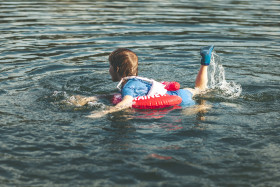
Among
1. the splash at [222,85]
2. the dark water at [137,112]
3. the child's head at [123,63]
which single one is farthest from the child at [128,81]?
the splash at [222,85]

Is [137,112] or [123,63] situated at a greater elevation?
[123,63]

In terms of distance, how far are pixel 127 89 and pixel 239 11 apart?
1153cm

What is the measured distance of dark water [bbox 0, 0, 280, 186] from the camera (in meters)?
3.93

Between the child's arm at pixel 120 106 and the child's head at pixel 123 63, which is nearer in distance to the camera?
the child's arm at pixel 120 106

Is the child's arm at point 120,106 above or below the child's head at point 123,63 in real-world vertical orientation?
below

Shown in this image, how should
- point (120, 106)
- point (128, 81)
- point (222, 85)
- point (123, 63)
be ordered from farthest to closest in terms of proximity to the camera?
point (222, 85) < point (123, 63) < point (128, 81) < point (120, 106)

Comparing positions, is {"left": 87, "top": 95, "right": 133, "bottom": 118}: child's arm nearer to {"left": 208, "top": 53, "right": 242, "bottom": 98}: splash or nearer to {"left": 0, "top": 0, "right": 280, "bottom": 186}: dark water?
{"left": 0, "top": 0, "right": 280, "bottom": 186}: dark water

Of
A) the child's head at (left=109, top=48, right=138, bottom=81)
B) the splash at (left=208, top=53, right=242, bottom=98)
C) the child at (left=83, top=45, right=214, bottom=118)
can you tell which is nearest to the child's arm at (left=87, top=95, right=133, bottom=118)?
the child at (left=83, top=45, right=214, bottom=118)

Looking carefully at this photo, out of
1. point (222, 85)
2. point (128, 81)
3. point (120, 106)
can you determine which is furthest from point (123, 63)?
point (222, 85)

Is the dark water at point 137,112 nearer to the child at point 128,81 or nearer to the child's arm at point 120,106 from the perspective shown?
the child's arm at point 120,106

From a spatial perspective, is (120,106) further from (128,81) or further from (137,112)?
(128,81)

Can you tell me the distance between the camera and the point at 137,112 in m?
5.77

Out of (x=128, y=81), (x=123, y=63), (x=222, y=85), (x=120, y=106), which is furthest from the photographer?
(x=222, y=85)

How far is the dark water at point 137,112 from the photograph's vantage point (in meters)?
3.93
